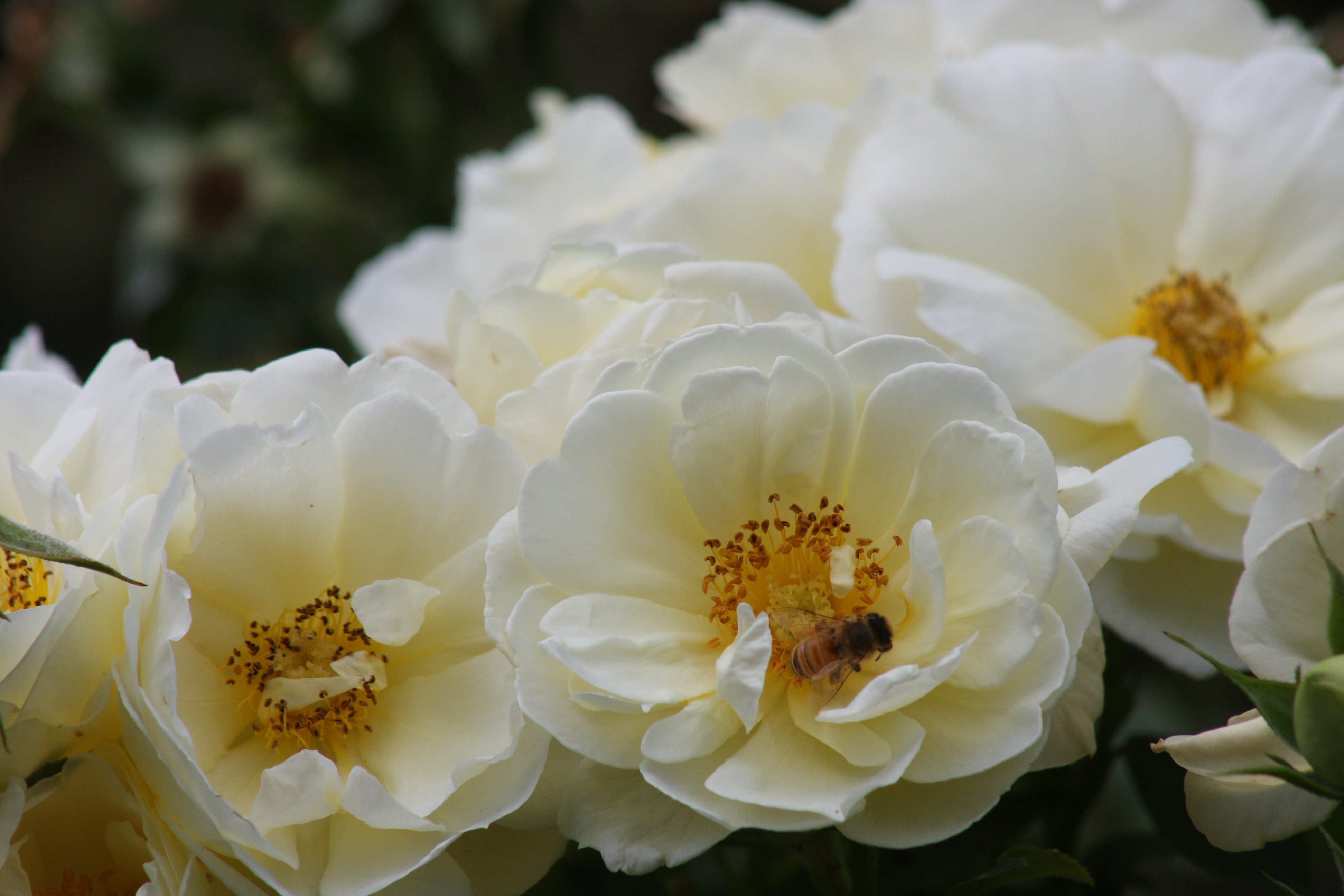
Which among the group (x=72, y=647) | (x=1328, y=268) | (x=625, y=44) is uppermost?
(x=72, y=647)

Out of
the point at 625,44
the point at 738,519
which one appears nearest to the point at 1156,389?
the point at 738,519

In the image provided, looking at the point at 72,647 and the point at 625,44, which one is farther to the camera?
the point at 625,44

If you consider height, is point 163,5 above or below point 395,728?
above

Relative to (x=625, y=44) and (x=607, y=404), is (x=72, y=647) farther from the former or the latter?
(x=625, y=44)

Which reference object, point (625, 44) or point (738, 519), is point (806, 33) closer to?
point (738, 519)

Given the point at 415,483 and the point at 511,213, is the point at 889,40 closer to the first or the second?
the point at 511,213

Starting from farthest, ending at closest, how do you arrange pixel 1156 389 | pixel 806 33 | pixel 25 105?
pixel 25 105 < pixel 806 33 < pixel 1156 389

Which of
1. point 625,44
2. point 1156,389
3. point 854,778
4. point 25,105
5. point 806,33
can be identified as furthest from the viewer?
point 625,44

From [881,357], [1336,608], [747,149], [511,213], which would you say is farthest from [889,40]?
[1336,608]
